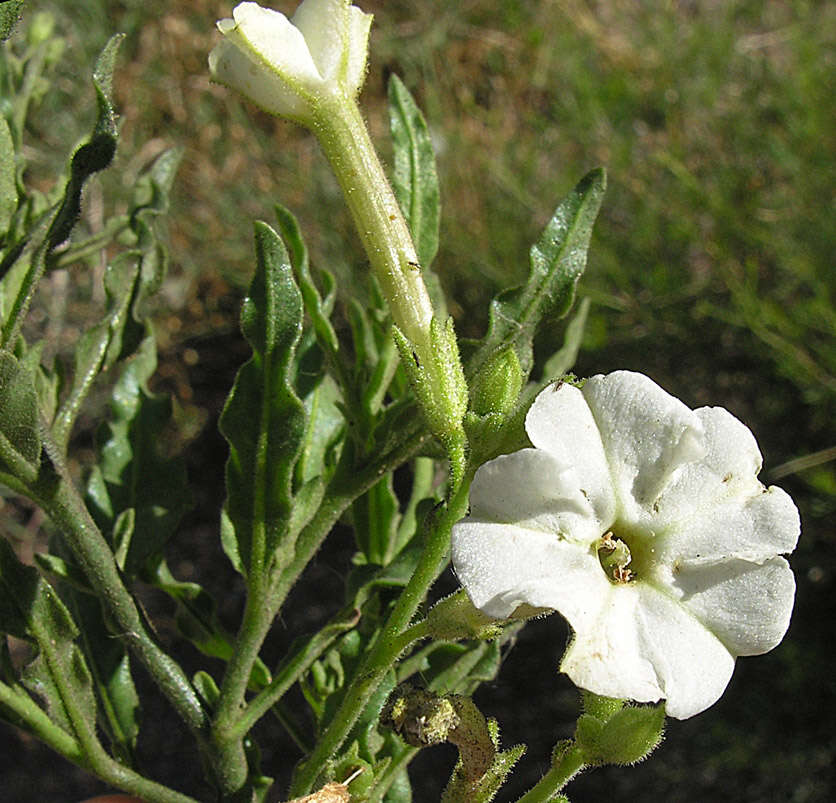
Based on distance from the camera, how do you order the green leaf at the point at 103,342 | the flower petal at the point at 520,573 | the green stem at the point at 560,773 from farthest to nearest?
the green leaf at the point at 103,342
the green stem at the point at 560,773
the flower petal at the point at 520,573

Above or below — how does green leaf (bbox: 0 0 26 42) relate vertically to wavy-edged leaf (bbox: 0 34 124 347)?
above

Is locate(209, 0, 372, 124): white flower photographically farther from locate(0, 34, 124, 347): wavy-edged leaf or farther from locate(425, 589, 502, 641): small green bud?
locate(425, 589, 502, 641): small green bud

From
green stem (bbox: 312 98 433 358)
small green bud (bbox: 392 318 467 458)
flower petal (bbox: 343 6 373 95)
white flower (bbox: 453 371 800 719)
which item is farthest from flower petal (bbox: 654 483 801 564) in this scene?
flower petal (bbox: 343 6 373 95)

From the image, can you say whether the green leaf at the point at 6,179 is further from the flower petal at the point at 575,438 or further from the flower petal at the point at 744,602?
the flower petal at the point at 744,602

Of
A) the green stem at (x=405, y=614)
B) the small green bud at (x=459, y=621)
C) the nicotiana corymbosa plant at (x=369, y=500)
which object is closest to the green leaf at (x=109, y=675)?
the nicotiana corymbosa plant at (x=369, y=500)

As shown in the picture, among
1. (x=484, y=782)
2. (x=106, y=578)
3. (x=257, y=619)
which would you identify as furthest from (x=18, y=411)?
(x=484, y=782)

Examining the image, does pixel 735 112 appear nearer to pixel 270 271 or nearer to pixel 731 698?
pixel 731 698

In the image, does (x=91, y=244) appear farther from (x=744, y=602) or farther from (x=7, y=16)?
(x=744, y=602)
